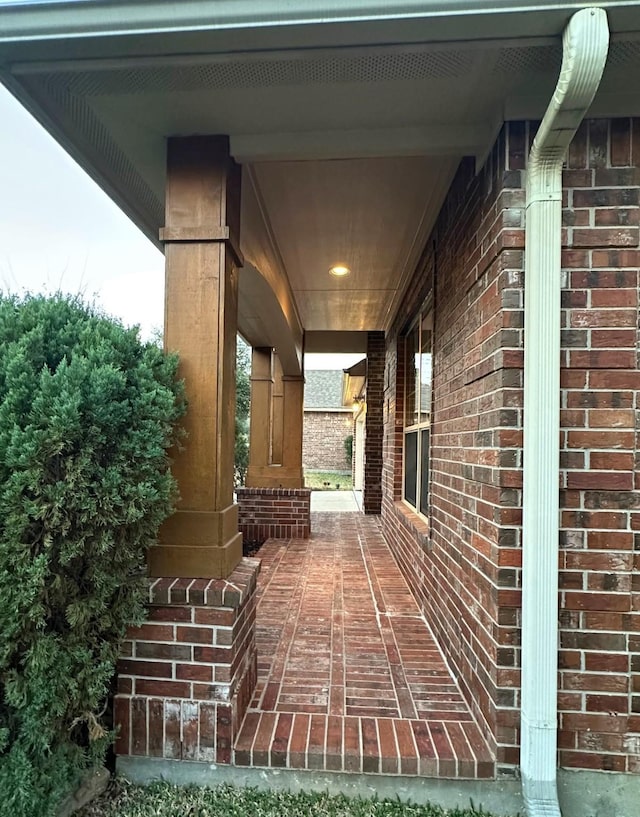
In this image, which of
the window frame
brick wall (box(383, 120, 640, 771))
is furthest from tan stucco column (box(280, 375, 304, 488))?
brick wall (box(383, 120, 640, 771))

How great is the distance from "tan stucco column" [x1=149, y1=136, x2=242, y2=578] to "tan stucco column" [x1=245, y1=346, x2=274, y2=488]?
4905 millimetres

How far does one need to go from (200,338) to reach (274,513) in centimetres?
453

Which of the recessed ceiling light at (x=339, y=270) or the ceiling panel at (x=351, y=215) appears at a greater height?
the recessed ceiling light at (x=339, y=270)

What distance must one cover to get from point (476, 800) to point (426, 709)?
380 mm

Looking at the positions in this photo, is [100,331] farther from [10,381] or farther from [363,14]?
[363,14]

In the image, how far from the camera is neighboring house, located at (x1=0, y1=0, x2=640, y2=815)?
60.6 inches

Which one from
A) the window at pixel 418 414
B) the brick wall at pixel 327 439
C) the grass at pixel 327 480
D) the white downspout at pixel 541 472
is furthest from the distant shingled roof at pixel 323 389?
the white downspout at pixel 541 472

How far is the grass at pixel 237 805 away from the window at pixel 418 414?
7.49 ft

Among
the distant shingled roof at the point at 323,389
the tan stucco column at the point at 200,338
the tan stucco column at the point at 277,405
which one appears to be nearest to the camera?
the tan stucco column at the point at 200,338

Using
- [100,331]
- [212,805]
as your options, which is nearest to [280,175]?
[100,331]

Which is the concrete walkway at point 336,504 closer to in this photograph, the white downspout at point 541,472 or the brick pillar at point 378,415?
the brick pillar at point 378,415

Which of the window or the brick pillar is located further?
the brick pillar

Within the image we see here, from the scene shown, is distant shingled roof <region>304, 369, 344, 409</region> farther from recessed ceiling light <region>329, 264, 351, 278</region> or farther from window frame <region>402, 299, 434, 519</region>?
recessed ceiling light <region>329, 264, 351, 278</region>

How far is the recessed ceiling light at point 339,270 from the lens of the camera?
4352 mm
